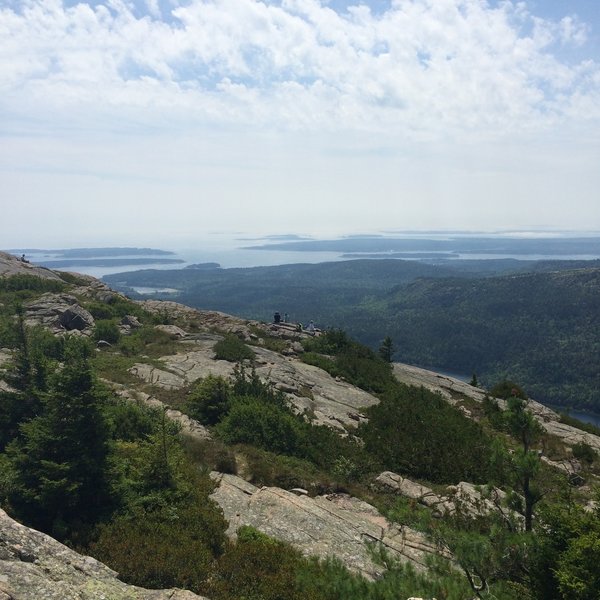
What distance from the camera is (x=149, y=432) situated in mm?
16328

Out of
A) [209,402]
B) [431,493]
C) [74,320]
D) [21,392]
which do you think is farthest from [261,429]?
[74,320]

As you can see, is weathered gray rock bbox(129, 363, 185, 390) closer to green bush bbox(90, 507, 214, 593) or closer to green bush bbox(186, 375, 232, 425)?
green bush bbox(186, 375, 232, 425)

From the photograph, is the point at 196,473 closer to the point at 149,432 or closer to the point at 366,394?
the point at 149,432

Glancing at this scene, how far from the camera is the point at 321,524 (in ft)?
42.1

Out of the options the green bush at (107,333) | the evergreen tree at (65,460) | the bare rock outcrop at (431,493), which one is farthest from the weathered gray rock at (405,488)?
the green bush at (107,333)

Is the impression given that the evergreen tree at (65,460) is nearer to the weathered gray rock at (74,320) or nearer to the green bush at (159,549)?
the green bush at (159,549)

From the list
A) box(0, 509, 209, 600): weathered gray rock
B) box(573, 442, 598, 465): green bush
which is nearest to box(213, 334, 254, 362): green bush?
box(573, 442, 598, 465): green bush

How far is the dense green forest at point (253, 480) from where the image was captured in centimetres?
855

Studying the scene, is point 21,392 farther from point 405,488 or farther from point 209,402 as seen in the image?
point 405,488

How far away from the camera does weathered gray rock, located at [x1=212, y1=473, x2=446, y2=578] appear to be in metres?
11.7

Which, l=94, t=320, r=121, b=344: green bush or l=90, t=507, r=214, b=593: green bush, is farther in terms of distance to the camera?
l=94, t=320, r=121, b=344: green bush

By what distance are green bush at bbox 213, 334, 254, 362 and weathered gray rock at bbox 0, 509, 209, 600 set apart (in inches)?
818

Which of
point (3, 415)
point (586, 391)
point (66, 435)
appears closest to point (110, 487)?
point (66, 435)

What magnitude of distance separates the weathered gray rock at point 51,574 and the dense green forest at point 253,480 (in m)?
0.53
